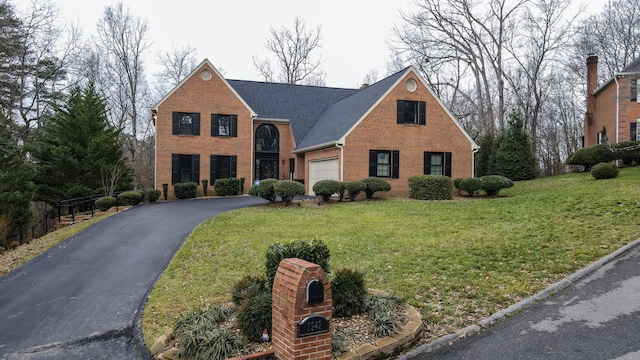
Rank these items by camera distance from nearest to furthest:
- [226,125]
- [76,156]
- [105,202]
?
[105,202] → [76,156] → [226,125]

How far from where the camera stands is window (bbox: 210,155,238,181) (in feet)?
76.7

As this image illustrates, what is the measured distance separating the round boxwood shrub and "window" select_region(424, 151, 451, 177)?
10476mm

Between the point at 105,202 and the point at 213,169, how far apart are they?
6.69m

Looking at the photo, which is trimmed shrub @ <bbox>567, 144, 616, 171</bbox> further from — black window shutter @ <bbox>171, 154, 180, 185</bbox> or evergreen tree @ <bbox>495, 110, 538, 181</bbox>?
black window shutter @ <bbox>171, 154, 180, 185</bbox>

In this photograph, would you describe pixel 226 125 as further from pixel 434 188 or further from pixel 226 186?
pixel 434 188

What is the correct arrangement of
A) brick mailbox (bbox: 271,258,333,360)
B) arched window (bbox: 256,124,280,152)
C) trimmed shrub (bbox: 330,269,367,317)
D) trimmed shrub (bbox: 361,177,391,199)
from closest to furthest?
brick mailbox (bbox: 271,258,333,360)
trimmed shrub (bbox: 330,269,367,317)
trimmed shrub (bbox: 361,177,391,199)
arched window (bbox: 256,124,280,152)

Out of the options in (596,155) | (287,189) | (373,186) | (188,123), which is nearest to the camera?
(287,189)

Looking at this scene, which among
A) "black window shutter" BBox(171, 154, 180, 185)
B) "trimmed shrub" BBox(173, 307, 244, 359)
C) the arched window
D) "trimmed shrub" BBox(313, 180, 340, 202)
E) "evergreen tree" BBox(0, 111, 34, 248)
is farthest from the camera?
the arched window

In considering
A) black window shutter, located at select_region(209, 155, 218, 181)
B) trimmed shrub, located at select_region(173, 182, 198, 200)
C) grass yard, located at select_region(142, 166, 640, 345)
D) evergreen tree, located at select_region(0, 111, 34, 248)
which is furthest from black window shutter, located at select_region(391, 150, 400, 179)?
evergreen tree, located at select_region(0, 111, 34, 248)

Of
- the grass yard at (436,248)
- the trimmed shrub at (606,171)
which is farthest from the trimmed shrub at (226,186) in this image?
the trimmed shrub at (606,171)

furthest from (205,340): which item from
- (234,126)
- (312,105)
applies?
(312,105)

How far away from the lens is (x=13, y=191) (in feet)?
54.9

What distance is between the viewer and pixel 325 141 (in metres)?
20.3

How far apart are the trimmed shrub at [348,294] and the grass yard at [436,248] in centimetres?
86
